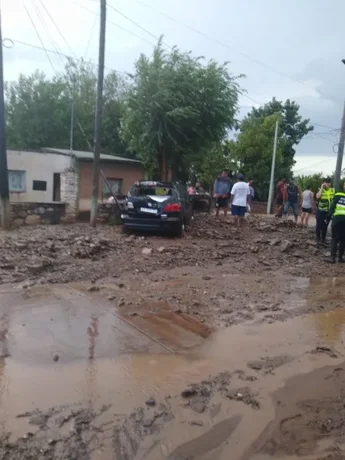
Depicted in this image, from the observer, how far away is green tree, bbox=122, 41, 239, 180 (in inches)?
659

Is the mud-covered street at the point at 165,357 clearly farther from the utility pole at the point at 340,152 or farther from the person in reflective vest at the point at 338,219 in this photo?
the utility pole at the point at 340,152

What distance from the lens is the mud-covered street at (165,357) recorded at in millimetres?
3467

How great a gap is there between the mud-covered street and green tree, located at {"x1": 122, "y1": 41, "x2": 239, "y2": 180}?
808 centimetres

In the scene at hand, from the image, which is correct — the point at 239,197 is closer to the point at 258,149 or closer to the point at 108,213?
the point at 108,213

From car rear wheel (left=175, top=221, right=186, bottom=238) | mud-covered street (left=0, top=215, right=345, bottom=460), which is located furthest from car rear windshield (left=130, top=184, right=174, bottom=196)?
mud-covered street (left=0, top=215, right=345, bottom=460)

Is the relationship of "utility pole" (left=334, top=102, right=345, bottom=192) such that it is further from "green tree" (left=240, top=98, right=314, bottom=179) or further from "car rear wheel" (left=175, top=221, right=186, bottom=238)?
"green tree" (left=240, top=98, right=314, bottom=179)

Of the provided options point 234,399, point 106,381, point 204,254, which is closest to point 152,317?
point 106,381

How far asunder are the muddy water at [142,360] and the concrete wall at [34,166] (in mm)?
17466

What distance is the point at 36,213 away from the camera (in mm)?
13391

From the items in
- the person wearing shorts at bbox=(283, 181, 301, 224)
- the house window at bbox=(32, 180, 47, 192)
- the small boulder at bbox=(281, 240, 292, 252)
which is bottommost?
the small boulder at bbox=(281, 240, 292, 252)

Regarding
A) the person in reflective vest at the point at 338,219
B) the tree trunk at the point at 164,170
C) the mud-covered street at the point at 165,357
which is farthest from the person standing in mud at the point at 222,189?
the mud-covered street at the point at 165,357

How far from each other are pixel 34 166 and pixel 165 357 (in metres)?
20.3

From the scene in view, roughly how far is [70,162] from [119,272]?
15009 millimetres

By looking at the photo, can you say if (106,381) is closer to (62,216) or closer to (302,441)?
(302,441)
